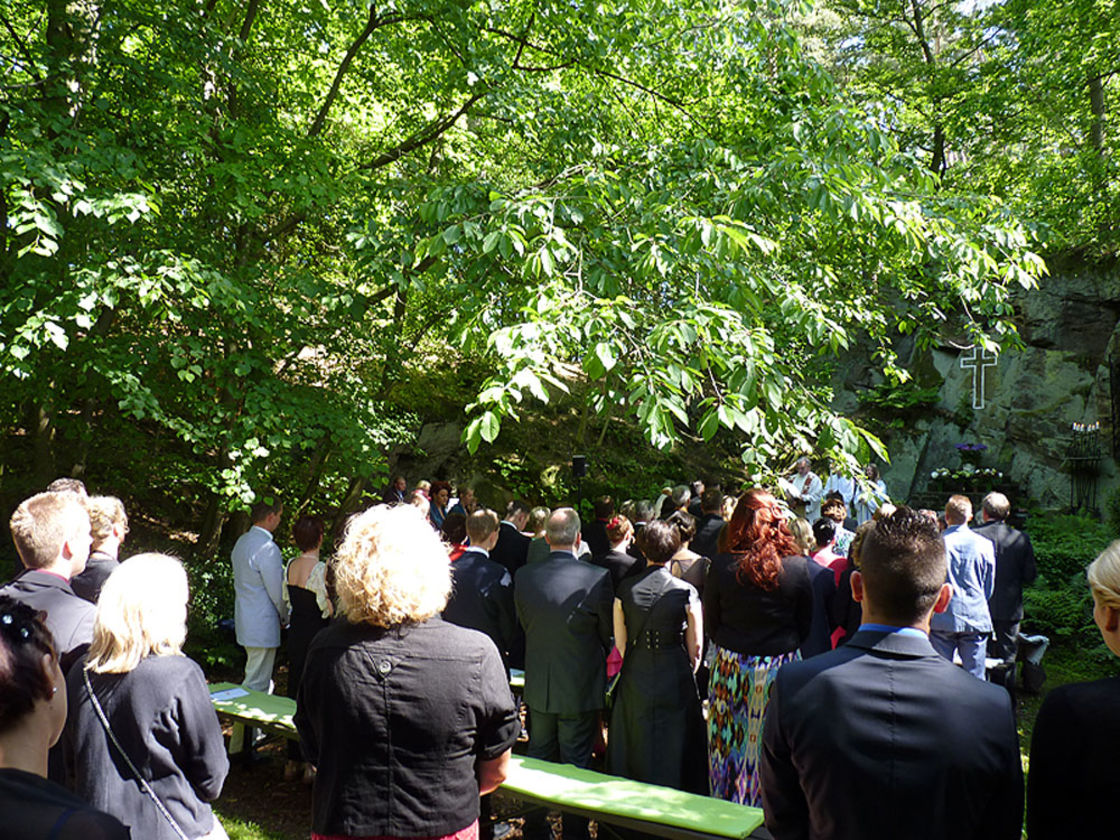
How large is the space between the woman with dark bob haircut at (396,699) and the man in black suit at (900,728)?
3.50ft

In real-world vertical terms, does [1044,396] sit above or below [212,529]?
above

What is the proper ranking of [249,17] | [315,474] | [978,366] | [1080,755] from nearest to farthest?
[1080,755]
[249,17]
[315,474]
[978,366]

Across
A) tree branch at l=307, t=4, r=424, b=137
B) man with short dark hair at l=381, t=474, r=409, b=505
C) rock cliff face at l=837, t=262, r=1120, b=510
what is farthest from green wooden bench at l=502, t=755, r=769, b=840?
rock cliff face at l=837, t=262, r=1120, b=510

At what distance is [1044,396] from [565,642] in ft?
54.5

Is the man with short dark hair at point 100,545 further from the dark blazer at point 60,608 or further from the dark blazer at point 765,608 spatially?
the dark blazer at point 765,608

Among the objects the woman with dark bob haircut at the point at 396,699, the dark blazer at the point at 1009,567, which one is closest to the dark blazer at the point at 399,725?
the woman with dark bob haircut at the point at 396,699

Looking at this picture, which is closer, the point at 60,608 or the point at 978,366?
the point at 60,608

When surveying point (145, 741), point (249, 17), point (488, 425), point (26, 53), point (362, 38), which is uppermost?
point (249, 17)

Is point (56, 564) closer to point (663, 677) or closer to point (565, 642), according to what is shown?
point (565, 642)

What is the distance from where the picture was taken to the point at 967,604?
638 cm

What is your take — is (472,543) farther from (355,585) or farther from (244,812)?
(355,585)

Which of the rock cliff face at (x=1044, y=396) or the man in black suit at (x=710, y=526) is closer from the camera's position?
the man in black suit at (x=710, y=526)

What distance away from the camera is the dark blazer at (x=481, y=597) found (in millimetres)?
5379

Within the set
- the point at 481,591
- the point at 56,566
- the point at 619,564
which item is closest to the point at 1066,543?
the point at 619,564
